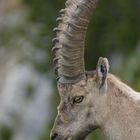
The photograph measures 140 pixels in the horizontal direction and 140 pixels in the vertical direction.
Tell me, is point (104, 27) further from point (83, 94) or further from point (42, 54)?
point (83, 94)

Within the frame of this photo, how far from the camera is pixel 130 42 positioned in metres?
32.0

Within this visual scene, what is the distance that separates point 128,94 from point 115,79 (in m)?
0.30

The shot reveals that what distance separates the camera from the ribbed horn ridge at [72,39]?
1130 centimetres

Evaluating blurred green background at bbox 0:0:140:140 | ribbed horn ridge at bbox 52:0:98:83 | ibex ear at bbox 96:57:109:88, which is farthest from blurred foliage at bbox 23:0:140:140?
ibex ear at bbox 96:57:109:88

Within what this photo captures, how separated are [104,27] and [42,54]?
243 centimetres

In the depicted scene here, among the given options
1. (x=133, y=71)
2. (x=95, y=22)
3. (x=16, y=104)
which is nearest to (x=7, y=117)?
(x=16, y=104)

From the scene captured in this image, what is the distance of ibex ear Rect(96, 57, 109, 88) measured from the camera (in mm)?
11227

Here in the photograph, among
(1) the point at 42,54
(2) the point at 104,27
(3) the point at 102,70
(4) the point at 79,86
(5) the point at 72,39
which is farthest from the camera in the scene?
(2) the point at 104,27

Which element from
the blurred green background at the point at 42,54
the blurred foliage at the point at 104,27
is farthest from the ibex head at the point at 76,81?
the blurred foliage at the point at 104,27

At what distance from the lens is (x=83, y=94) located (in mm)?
11453

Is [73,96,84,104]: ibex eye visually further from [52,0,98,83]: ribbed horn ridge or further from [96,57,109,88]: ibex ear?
[96,57,109,88]: ibex ear

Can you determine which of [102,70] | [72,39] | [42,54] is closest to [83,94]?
[102,70]

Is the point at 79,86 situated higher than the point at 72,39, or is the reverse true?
the point at 72,39

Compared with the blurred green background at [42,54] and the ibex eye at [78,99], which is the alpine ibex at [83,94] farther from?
the blurred green background at [42,54]
